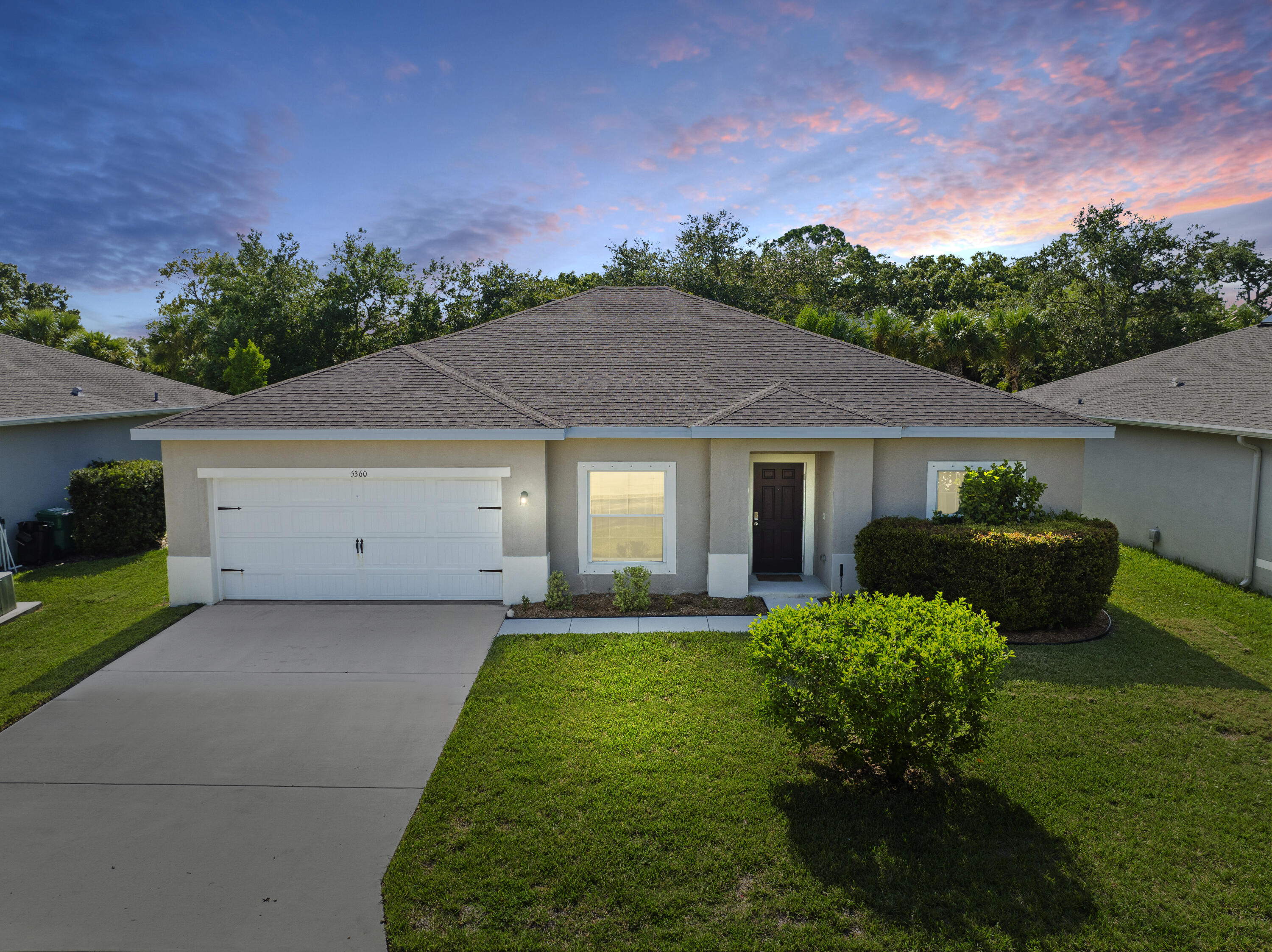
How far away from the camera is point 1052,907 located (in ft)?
12.8

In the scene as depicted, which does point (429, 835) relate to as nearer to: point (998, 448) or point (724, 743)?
point (724, 743)

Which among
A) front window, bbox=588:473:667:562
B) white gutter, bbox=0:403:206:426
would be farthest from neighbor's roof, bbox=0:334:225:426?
front window, bbox=588:473:667:562

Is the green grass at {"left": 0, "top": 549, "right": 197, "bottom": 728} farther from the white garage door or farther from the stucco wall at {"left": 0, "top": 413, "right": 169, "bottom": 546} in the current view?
the stucco wall at {"left": 0, "top": 413, "right": 169, "bottom": 546}

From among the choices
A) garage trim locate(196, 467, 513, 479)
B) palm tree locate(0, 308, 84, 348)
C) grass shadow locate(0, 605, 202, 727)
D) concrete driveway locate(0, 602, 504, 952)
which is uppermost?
palm tree locate(0, 308, 84, 348)

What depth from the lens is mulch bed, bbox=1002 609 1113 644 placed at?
27.5 ft

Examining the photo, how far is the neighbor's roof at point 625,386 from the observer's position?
32.1 feet

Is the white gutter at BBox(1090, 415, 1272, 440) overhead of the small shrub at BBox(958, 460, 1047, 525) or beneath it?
overhead

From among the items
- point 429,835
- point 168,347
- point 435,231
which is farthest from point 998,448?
point 168,347

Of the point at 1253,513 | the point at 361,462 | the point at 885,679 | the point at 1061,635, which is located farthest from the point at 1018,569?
the point at 361,462

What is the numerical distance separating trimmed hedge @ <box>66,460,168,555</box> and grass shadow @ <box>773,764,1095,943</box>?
46.3 ft

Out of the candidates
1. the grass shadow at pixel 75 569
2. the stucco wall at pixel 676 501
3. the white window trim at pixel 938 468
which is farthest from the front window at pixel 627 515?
the grass shadow at pixel 75 569

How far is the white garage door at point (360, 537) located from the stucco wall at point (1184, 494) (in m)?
12.5

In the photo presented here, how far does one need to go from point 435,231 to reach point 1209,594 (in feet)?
117

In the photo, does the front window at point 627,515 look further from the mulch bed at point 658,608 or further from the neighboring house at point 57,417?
the neighboring house at point 57,417
